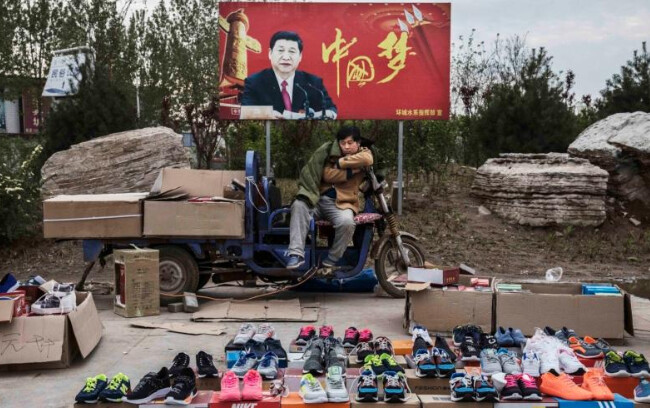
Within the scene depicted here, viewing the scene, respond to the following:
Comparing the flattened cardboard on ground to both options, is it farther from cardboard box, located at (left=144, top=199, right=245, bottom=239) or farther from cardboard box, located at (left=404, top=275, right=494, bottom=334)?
cardboard box, located at (left=404, top=275, right=494, bottom=334)

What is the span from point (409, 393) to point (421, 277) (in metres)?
2.38

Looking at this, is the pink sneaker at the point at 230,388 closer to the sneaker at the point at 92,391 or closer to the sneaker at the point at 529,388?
the sneaker at the point at 92,391

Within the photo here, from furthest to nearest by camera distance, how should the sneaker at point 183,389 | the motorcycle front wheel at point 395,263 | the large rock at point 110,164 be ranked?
1. the large rock at point 110,164
2. the motorcycle front wheel at point 395,263
3. the sneaker at point 183,389

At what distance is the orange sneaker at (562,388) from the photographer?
4.26m

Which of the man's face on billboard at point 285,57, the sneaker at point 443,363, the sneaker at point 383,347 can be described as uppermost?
the man's face on billboard at point 285,57

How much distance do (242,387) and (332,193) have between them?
12.7ft

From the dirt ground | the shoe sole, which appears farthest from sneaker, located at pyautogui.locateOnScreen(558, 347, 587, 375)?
the dirt ground

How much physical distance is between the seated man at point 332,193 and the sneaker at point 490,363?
3.09m

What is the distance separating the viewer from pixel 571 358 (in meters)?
4.82

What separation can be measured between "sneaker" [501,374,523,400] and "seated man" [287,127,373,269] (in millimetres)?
3653

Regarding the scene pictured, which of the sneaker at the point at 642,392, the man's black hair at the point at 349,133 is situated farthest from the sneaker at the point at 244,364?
the man's black hair at the point at 349,133

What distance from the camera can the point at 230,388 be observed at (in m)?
4.34

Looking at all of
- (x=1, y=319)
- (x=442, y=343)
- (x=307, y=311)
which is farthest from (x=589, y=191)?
(x=1, y=319)

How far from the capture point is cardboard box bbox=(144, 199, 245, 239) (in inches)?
305
